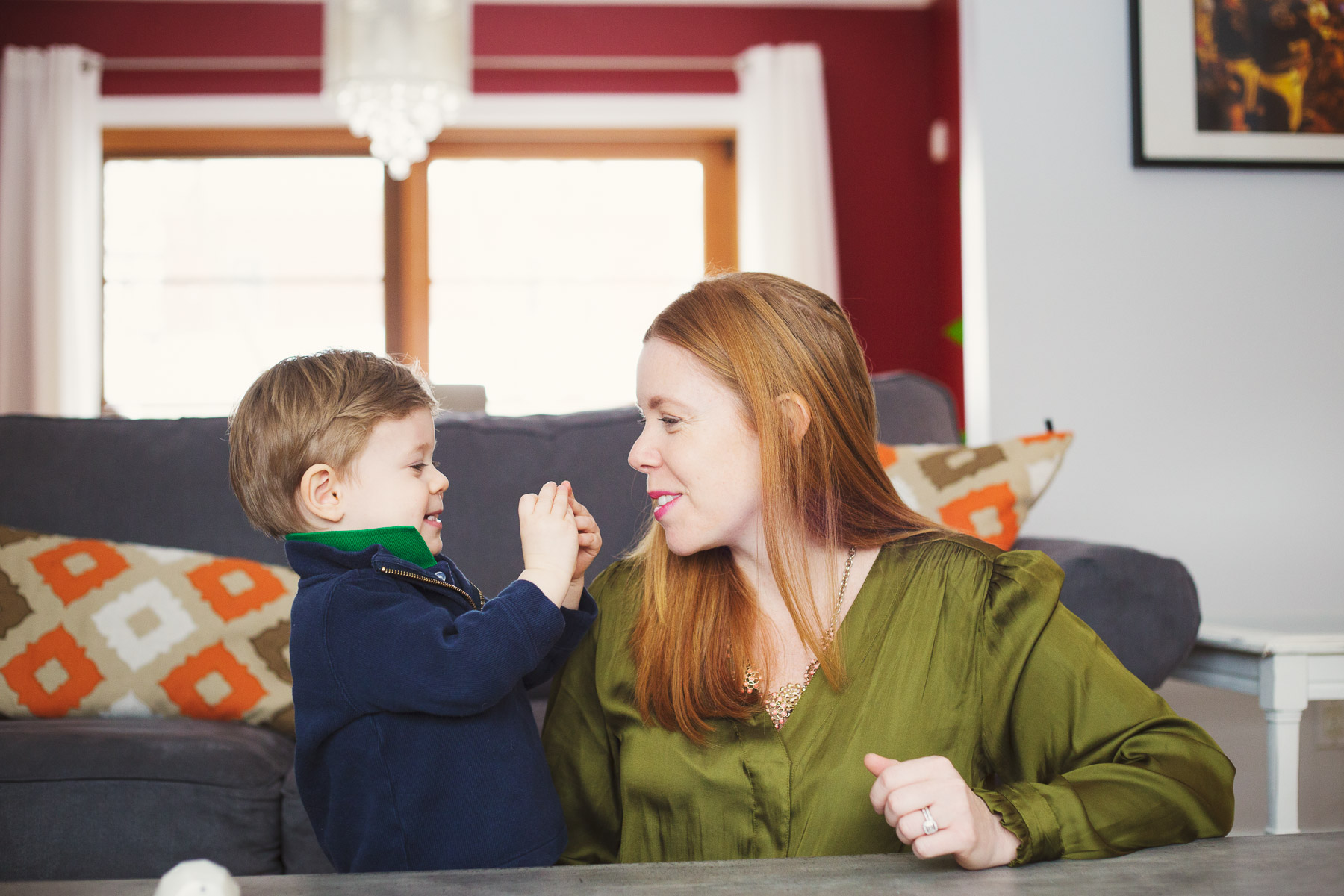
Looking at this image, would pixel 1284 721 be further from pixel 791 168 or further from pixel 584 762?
pixel 791 168

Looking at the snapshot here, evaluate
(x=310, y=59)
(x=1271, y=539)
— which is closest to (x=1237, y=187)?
(x=1271, y=539)

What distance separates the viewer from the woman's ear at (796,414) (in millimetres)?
977

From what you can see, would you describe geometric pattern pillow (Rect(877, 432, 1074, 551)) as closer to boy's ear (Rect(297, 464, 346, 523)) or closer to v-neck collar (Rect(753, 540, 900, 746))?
v-neck collar (Rect(753, 540, 900, 746))

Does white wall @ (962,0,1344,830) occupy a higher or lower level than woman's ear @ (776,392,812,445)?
higher

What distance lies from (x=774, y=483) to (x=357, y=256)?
4.58m

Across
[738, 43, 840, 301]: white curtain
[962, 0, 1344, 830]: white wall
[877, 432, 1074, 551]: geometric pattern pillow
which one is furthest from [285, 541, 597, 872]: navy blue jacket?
[738, 43, 840, 301]: white curtain

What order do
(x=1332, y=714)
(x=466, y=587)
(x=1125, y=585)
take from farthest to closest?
(x=1332, y=714)
(x=1125, y=585)
(x=466, y=587)

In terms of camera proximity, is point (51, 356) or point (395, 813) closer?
point (395, 813)

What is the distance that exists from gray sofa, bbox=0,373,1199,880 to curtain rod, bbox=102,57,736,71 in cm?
333

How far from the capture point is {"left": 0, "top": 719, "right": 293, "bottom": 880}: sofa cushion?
1413 mm

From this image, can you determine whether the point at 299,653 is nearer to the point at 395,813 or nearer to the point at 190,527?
the point at 395,813

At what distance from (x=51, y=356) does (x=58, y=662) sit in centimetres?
358

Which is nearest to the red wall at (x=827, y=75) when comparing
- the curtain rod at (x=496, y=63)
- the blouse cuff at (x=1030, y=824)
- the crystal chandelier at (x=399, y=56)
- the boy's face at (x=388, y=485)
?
the curtain rod at (x=496, y=63)

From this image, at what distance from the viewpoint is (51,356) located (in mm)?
4676
